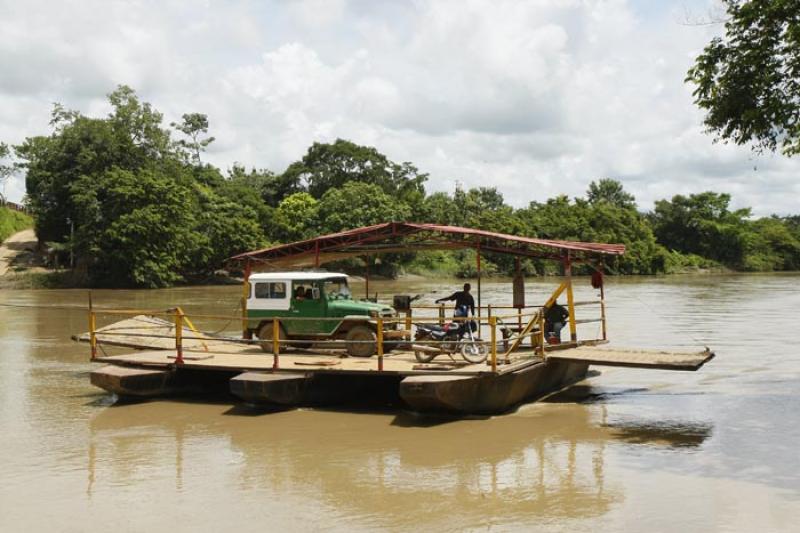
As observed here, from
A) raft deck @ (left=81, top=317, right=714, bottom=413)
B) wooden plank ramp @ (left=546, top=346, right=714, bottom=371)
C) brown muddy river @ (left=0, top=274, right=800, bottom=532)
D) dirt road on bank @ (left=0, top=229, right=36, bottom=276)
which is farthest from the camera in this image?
dirt road on bank @ (left=0, top=229, right=36, bottom=276)

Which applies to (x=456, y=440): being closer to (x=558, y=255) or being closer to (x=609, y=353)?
(x=609, y=353)

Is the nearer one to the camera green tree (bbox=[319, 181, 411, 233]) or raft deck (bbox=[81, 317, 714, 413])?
raft deck (bbox=[81, 317, 714, 413])

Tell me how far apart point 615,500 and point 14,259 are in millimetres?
63068

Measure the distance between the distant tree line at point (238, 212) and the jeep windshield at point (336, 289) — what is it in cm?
1558

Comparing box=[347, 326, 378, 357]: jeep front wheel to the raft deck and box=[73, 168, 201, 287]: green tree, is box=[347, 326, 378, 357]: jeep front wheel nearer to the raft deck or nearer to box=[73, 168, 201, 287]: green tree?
the raft deck

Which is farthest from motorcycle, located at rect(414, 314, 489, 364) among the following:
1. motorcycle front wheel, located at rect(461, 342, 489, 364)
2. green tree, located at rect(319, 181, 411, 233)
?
green tree, located at rect(319, 181, 411, 233)

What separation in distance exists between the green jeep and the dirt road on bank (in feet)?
163

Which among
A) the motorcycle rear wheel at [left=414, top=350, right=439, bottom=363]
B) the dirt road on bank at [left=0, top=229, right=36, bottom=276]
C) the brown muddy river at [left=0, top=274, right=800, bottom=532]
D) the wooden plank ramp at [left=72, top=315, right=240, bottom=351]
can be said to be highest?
the dirt road on bank at [left=0, top=229, right=36, bottom=276]

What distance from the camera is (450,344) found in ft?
43.9

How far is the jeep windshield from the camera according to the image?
15.8 metres

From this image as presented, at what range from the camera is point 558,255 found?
15789 mm

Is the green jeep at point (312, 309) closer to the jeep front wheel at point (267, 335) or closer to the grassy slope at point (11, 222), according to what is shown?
the jeep front wheel at point (267, 335)

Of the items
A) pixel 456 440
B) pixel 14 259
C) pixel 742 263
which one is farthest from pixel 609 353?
pixel 742 263

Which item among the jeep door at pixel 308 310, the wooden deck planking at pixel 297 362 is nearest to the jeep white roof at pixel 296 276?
the jeep door at pixel 308 310
